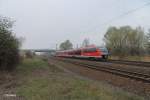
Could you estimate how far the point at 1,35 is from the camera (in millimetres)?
18812

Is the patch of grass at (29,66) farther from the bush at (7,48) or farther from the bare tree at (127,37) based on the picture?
the bare tree at (127,37)

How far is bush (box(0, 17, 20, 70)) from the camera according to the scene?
719 inches

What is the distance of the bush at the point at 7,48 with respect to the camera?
719 inches

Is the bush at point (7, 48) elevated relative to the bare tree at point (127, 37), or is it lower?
lower

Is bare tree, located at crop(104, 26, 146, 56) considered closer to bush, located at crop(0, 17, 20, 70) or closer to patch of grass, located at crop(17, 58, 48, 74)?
patch of grass, located at crop(17, 58, 48, 74)

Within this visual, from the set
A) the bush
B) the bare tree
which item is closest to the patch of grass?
the bush

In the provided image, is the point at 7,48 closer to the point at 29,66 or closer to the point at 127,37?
the point at 29,66

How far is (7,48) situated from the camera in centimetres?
1862

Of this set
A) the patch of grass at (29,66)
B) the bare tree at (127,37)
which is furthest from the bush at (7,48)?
the bare tree at (127,37)

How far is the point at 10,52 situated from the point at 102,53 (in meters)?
23.5

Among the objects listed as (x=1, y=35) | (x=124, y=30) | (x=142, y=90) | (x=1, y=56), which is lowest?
(x=142, y=90)

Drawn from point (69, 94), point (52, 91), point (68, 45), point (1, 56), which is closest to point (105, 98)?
point (69, 94)

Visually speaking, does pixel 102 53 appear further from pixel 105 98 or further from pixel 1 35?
pixel 105 98

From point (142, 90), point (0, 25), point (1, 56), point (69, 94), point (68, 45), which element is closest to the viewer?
point (69, 94)
